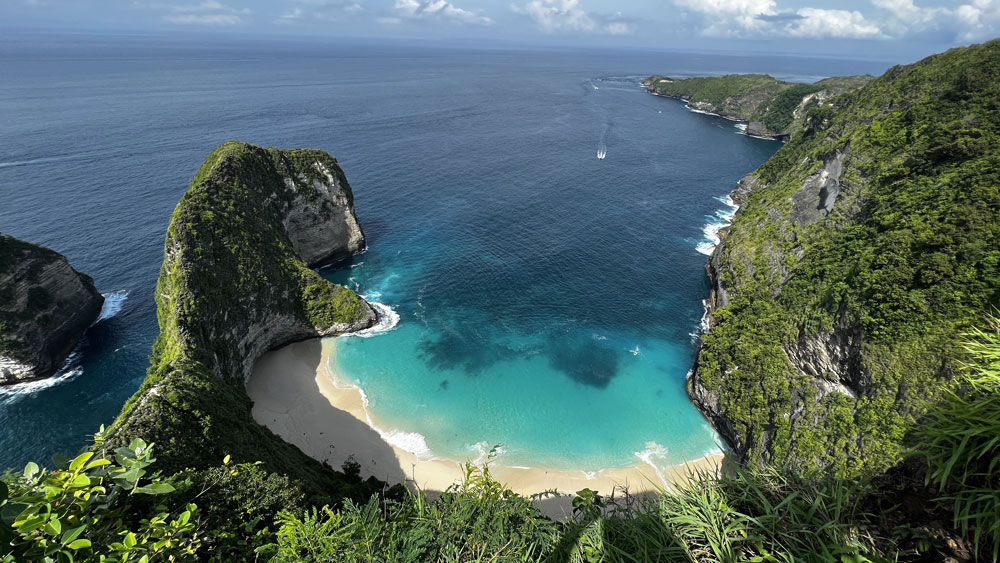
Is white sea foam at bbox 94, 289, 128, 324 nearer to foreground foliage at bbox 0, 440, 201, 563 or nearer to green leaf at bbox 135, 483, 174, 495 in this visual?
foreground foliage at bbox 0, 440, 201, 563

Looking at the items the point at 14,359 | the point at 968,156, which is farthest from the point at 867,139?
the point at 14,359

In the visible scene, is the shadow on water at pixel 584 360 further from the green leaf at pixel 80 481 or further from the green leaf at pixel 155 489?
the green leaf at pixel 80 481

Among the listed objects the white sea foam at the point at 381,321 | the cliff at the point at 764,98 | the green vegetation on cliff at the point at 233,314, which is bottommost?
the white sea foam at the point at 381,321

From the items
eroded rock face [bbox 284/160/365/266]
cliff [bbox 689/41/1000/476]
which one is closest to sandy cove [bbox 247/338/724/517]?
cliff [bbox 689/41/1000/476]

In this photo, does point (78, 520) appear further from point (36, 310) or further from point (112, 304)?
point (112, 304)

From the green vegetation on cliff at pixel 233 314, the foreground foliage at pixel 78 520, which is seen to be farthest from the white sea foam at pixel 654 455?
the foreground foliage at pixel 78 520

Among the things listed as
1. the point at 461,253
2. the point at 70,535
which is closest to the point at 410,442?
the point at 461,253
